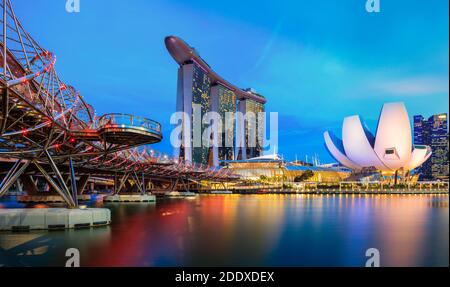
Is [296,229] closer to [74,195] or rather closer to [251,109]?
[74,195]

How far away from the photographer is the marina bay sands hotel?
398 ft

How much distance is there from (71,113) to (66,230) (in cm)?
537

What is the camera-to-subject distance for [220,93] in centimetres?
15538

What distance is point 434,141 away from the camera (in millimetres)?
152250

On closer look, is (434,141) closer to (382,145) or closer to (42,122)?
(382,145)

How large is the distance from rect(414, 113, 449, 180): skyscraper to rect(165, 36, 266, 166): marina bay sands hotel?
244 feet

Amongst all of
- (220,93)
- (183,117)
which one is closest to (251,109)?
(220,93)

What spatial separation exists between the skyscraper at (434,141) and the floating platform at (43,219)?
136m

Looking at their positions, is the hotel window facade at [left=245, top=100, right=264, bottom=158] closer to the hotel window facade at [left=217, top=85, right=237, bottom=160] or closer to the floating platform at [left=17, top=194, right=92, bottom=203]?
the hotel window facade at [left=217, top=85, right=237, bottom=160]

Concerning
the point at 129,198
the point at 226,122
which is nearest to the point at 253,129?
the point at 226,122

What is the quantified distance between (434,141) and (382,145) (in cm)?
7782

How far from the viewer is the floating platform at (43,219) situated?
14.7m

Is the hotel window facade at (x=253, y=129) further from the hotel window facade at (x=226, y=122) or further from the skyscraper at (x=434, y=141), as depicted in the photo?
the skyscraper at (x=434, y=141)

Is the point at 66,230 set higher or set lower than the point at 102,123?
lower
